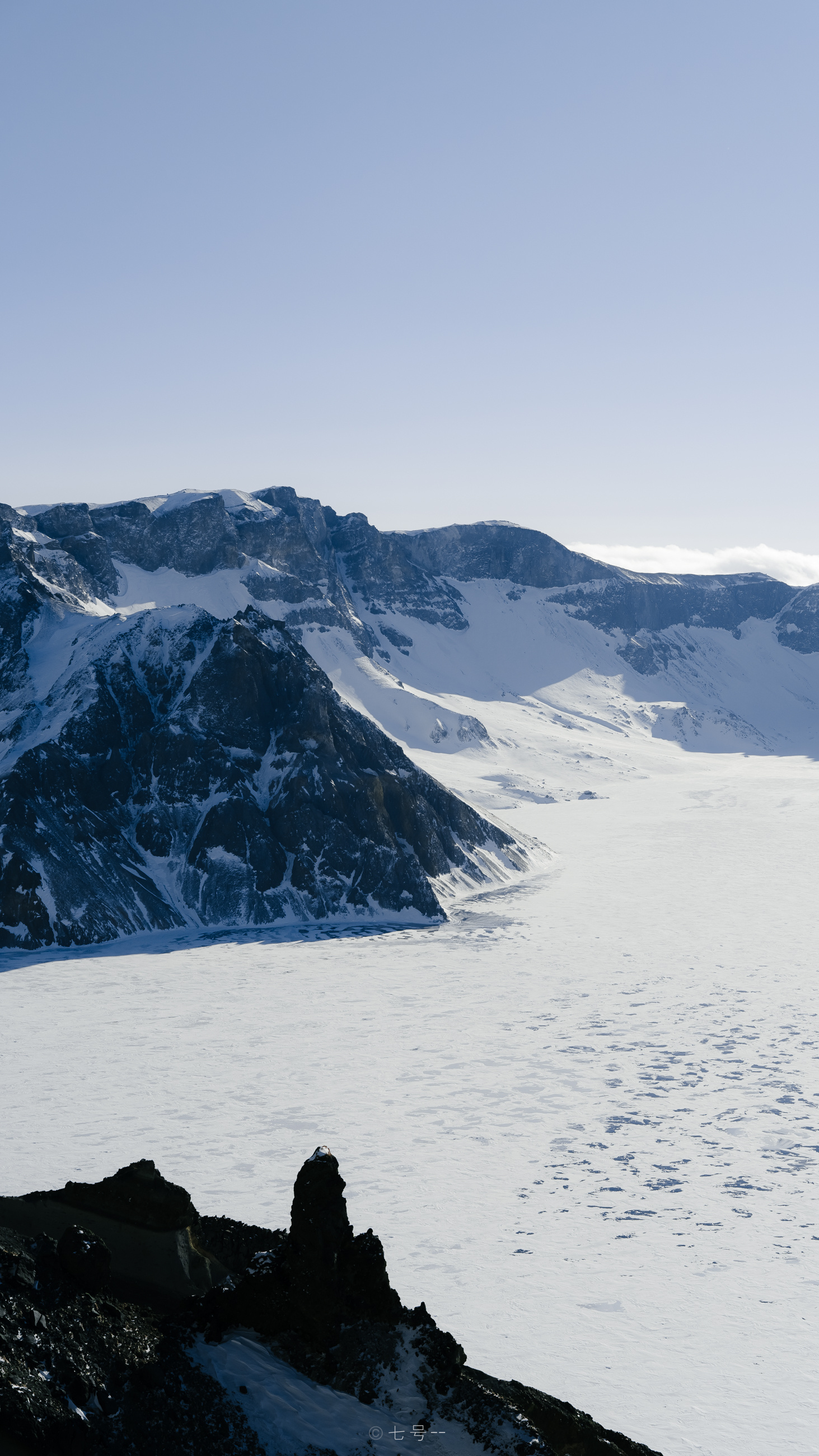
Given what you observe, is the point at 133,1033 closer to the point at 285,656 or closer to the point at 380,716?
the point at 285,656

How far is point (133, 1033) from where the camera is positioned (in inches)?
1635

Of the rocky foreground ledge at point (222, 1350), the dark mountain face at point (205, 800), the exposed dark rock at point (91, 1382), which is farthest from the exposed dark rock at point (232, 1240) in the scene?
the dark mountain face at point (205, 800)

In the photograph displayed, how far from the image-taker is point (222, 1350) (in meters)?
13.6

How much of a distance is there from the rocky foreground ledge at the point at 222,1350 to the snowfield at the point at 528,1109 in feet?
2.39

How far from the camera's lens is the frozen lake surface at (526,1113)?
2125 cm

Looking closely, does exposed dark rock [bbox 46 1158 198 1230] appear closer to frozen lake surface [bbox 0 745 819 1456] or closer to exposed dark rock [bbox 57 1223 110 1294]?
exposed dark rock [bbox 57 1223 110 1294]

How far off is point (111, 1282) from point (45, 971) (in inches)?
1510

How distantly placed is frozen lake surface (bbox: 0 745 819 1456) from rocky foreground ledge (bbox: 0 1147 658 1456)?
257 inches

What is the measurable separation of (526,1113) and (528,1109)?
1.29 feet

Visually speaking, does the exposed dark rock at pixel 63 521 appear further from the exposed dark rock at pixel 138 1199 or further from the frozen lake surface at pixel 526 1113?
the exposed dark rock at pixel 138 1199

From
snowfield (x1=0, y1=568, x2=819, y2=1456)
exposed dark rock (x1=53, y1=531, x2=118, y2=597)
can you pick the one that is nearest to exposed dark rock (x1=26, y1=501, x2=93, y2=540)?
exposed dark rock (x1=53, y1=531, x2=118, y2=597)

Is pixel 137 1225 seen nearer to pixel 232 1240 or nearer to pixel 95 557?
pixel 232 1240

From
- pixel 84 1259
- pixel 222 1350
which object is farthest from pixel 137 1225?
pixel 222 1350

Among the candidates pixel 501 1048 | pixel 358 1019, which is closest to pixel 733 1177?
pixel 501 1048
